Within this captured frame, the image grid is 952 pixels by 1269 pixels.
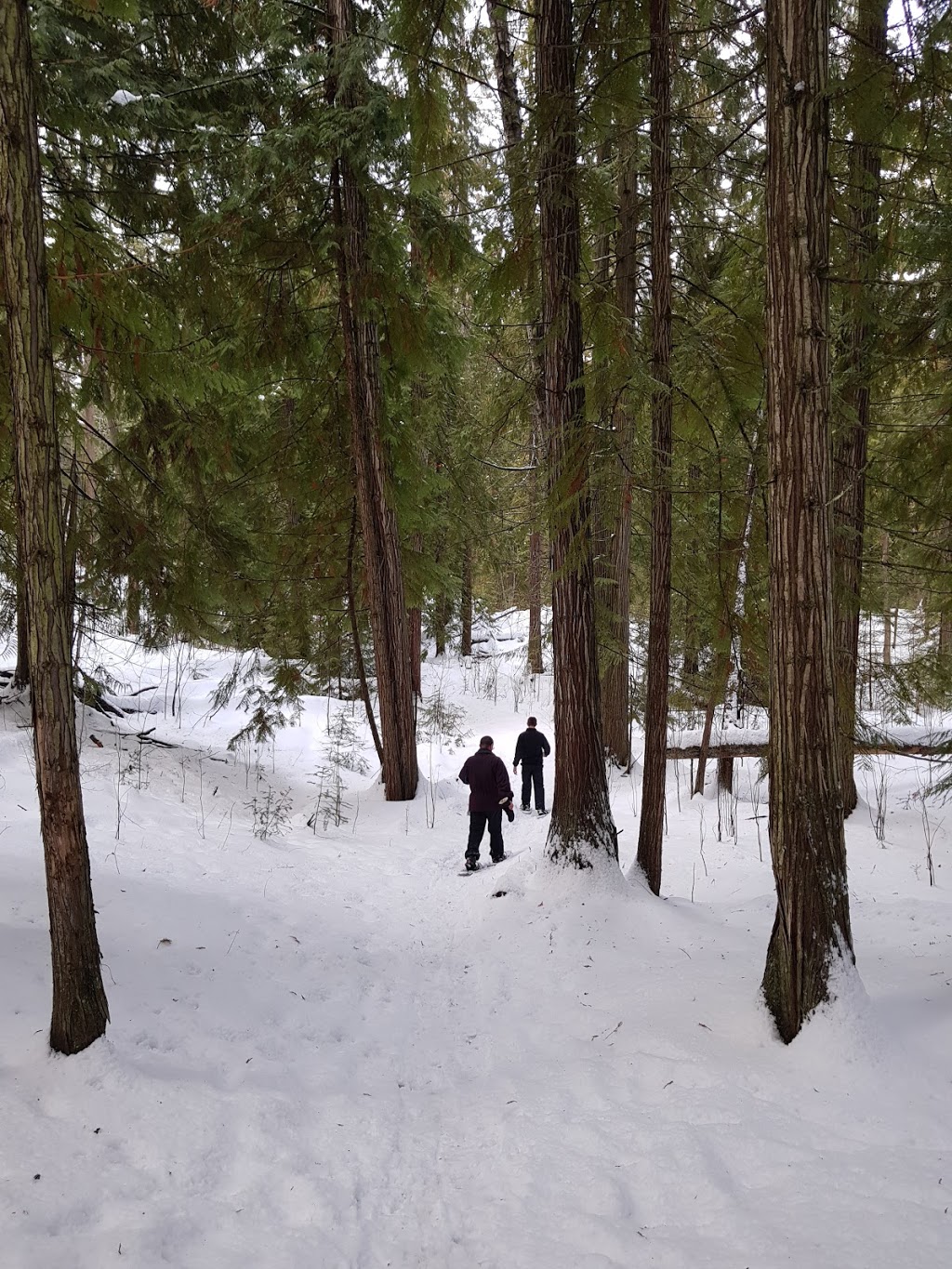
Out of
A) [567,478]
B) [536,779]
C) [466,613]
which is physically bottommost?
[536,779]

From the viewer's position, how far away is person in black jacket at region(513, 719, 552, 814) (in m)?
10.8

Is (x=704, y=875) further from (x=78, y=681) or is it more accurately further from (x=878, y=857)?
(x=78, y=681)

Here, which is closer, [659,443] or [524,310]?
[659,443]

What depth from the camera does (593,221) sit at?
6.22m

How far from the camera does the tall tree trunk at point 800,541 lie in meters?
3.86

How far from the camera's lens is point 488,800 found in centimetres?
838

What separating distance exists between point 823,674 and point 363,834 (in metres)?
6.62

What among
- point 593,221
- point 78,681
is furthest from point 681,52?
point 78,681

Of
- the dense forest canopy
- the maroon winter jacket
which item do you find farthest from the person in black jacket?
the maroon winter jacket

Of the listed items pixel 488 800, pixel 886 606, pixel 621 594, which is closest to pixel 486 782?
pixel 488 800

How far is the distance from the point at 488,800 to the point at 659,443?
4.47 meters

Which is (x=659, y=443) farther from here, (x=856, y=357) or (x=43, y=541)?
(x=43, y=541)

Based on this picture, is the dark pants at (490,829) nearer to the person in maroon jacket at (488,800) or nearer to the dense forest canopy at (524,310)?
the person in maroon jacket at (488,800)

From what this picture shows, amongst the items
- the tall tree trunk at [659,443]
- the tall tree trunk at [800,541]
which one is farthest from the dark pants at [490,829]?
the tall tree trunk at [800,541]
